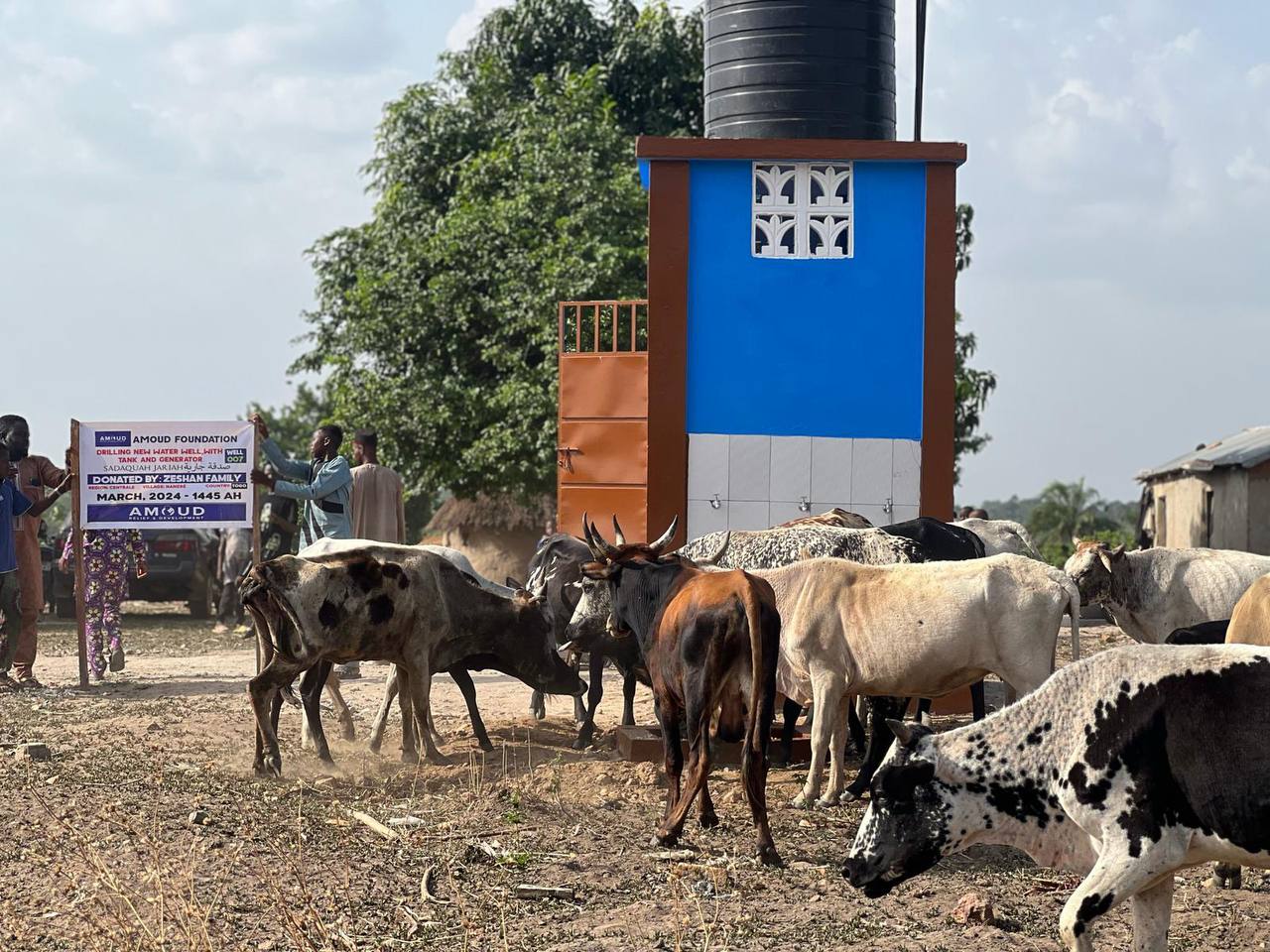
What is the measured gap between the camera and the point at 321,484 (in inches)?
442

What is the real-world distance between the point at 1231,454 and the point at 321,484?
17.1 meters

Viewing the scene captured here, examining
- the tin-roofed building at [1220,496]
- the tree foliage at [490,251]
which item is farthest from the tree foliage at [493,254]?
the tin-roofed building at [1220,496]

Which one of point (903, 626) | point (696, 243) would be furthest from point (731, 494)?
point (903, 626)

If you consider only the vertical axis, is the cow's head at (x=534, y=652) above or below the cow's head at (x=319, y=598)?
below

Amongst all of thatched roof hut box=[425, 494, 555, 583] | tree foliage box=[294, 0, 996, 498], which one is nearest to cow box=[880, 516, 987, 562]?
tree foliage box=[294, 0, 996, 498]

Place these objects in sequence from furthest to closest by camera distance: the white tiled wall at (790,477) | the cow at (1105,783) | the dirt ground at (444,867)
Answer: the white tiled wall at (790,477), the dirt ground at (444,867), the cow at (1105,783)

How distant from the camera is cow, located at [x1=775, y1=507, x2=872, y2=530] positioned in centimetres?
1072

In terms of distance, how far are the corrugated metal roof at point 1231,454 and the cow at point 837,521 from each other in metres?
14.0

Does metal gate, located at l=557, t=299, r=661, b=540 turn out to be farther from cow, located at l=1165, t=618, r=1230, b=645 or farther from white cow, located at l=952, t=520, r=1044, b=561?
cow, located at l=1165, t=618, r=1230, b=645

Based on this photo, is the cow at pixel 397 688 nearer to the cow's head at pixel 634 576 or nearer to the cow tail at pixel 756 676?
the cow's head at pixel 634 576

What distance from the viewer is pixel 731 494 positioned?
12133mm

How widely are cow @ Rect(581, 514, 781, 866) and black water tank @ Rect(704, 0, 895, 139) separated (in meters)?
6.36

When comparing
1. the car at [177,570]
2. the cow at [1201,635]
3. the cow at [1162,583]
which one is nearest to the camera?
the cow at [1201,635]

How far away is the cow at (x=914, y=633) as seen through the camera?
8633 millimetres
